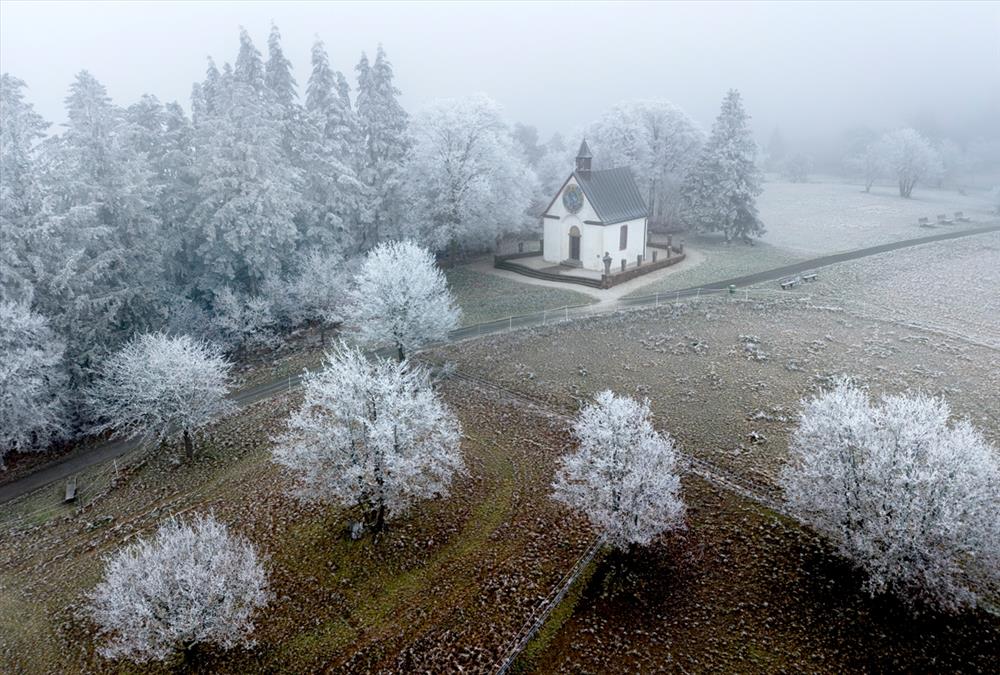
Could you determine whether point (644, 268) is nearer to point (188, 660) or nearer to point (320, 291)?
point (320, 291)

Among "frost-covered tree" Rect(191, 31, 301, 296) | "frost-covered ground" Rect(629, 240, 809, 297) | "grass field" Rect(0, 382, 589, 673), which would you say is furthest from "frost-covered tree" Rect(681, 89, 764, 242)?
"grass field" Rect(0, 382, 589, 673)

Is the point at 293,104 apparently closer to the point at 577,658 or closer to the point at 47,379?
the point at 47,379

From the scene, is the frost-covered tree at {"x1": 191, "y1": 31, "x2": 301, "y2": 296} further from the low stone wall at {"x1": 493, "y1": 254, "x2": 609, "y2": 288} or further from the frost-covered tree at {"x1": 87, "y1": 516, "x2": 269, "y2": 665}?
the frost-covered tree at {"x1": 87, "y1": 516, "x2": 269, "y2": 665}

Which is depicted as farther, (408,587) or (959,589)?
(408,587)

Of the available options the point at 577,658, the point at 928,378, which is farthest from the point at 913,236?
the point at 577,658

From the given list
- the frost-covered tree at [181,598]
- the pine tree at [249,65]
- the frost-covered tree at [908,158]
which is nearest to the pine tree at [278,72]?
the pine tree at [249,65]

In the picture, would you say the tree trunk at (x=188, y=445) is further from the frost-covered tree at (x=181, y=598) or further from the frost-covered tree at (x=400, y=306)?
the frost-covered tree at (x=181, y=598)

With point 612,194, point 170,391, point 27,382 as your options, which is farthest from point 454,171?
point 27,382
